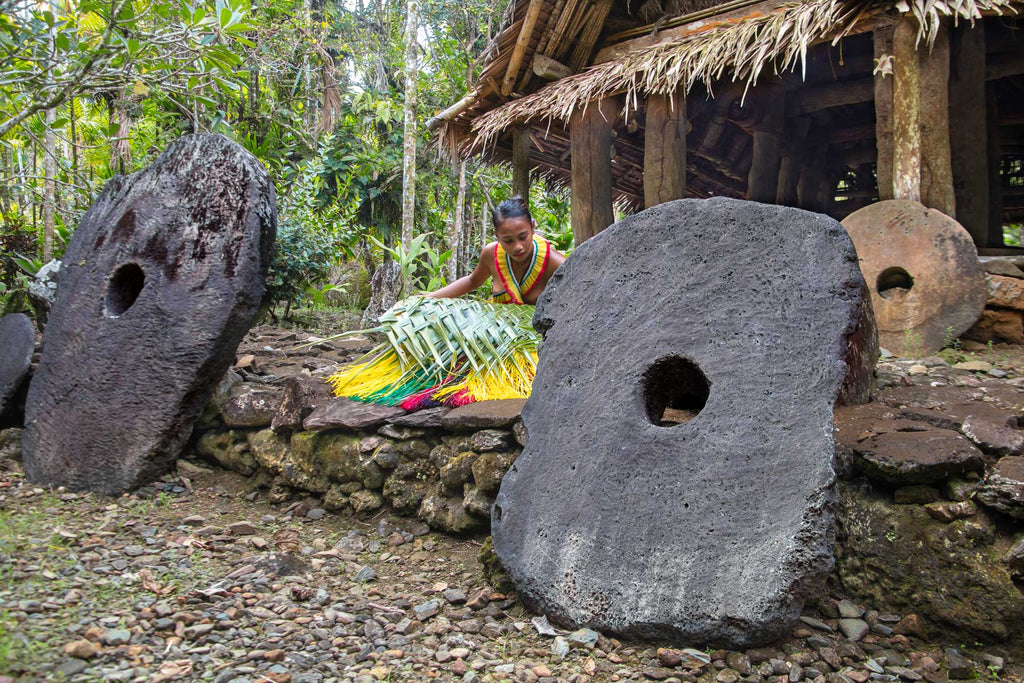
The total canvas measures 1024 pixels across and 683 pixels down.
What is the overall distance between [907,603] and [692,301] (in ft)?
3.50

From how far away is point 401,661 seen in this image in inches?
81.7

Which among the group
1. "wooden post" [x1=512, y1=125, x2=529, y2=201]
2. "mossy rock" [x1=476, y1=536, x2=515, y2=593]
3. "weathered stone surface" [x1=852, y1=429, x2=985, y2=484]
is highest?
"wooden post" [x1=512, y1=125, x2=529, y2=201]

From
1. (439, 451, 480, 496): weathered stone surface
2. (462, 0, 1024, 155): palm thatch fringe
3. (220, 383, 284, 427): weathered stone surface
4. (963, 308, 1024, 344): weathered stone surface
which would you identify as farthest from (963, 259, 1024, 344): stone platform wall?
(220, 383, 284, 427): weathered stone surface

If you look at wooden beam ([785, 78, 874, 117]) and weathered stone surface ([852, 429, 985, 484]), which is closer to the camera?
weathered stone surface ([852, 429, 985, 484])

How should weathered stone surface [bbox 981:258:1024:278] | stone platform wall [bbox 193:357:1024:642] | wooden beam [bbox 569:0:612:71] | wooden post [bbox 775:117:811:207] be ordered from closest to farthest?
stone platform wall [bbox 193:357:1024:642], weathered stone surface [bbox 981:258:1024:278], wooden beam [bbox 569:0:612:71], wooden post [bbox 775:117:811:207]

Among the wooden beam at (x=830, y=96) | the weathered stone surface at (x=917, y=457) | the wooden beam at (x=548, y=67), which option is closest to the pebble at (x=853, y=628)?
the weathered stone surface at (x=917, y=457)

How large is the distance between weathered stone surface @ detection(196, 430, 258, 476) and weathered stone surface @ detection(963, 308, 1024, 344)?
368 cm

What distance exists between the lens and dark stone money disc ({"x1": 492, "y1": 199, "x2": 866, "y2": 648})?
1.92m

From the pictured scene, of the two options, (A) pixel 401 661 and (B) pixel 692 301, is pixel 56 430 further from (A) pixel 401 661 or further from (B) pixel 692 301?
(B) pixel 692 301

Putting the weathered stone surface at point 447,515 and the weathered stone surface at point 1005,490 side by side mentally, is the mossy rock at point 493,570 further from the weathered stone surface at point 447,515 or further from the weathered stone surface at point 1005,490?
the weathered stone surface at point 1005,490

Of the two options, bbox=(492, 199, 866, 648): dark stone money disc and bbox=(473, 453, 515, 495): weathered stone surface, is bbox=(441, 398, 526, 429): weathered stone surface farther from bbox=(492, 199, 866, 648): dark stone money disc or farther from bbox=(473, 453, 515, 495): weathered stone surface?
bbox=(492, 199, 866, 648): dark stone money disc

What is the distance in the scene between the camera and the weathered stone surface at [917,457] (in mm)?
2121

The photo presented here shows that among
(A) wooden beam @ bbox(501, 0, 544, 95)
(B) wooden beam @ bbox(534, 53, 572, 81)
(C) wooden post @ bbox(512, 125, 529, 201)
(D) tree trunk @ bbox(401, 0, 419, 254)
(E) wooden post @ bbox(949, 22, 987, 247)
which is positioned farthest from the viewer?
(D) tree trunk @ bbox(401, 0, 419, 254)

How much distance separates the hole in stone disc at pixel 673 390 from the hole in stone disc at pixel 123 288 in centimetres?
265
